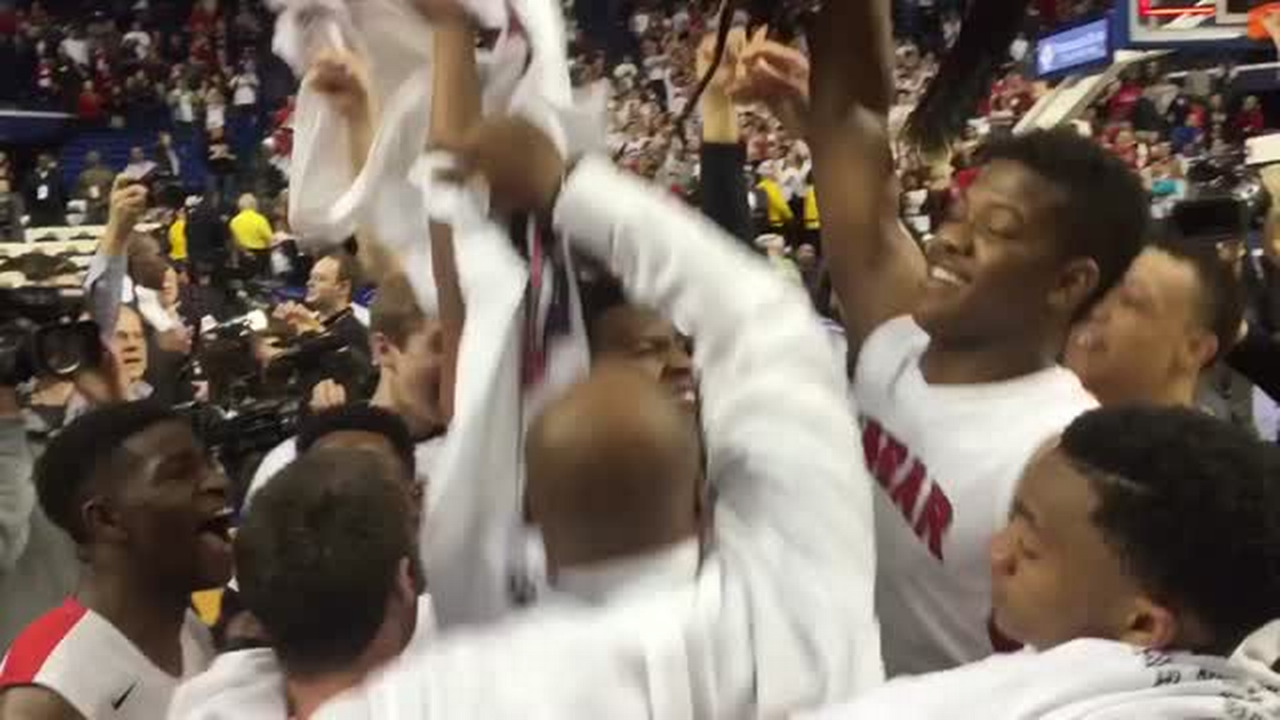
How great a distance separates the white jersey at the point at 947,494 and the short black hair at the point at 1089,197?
14 centimetres

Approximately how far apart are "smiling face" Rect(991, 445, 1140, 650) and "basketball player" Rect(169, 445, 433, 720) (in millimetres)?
554

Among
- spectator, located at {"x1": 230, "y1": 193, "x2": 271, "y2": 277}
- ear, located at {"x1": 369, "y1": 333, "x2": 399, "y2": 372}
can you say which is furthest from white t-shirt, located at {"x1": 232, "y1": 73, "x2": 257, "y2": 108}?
ear, located at {"x1": 369, "y1": 333, "x2": 399, "y2": 372}

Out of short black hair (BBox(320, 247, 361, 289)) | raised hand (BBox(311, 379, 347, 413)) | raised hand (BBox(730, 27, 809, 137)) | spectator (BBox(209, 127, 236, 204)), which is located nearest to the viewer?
raised hand (BBox(730, 27, 809, 137))

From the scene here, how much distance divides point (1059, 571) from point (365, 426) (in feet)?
3.81

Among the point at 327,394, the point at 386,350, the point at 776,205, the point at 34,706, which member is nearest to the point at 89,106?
the point at 776,205

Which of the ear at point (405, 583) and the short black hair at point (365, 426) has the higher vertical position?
the ear at point (405, 583)

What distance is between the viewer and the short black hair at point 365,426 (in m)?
2.38

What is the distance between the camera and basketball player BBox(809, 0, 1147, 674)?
1.87 meters

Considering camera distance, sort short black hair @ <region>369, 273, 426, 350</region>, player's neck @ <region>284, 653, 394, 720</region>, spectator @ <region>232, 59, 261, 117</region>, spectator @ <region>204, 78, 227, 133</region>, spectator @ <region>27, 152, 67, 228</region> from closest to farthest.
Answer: player's neck @ <region>284, 653, 394, 720</region> < short black hair @ <region>369, 273, 426, 350</region> < spectator @ <region>27, 152, 67, 228</region> < spectator @ <region>204, 78, 227, 133</region> < spectator @ <region>232, 59, 261, 117</region>

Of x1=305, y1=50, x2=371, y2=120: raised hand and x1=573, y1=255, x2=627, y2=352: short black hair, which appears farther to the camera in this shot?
x1=305, y1=50, x2=371, y2=120: raised hand

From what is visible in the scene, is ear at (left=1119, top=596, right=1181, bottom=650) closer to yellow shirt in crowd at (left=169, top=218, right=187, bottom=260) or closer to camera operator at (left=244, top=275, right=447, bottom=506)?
camera operator at (left=244, top=275, right=447, bottom=506)

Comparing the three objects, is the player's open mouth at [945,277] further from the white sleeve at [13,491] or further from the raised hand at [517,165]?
the white sleeve at [13,491]

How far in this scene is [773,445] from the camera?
1461mm

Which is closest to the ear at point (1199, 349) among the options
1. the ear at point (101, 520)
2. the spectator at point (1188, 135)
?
the ear at point (101, 520)
